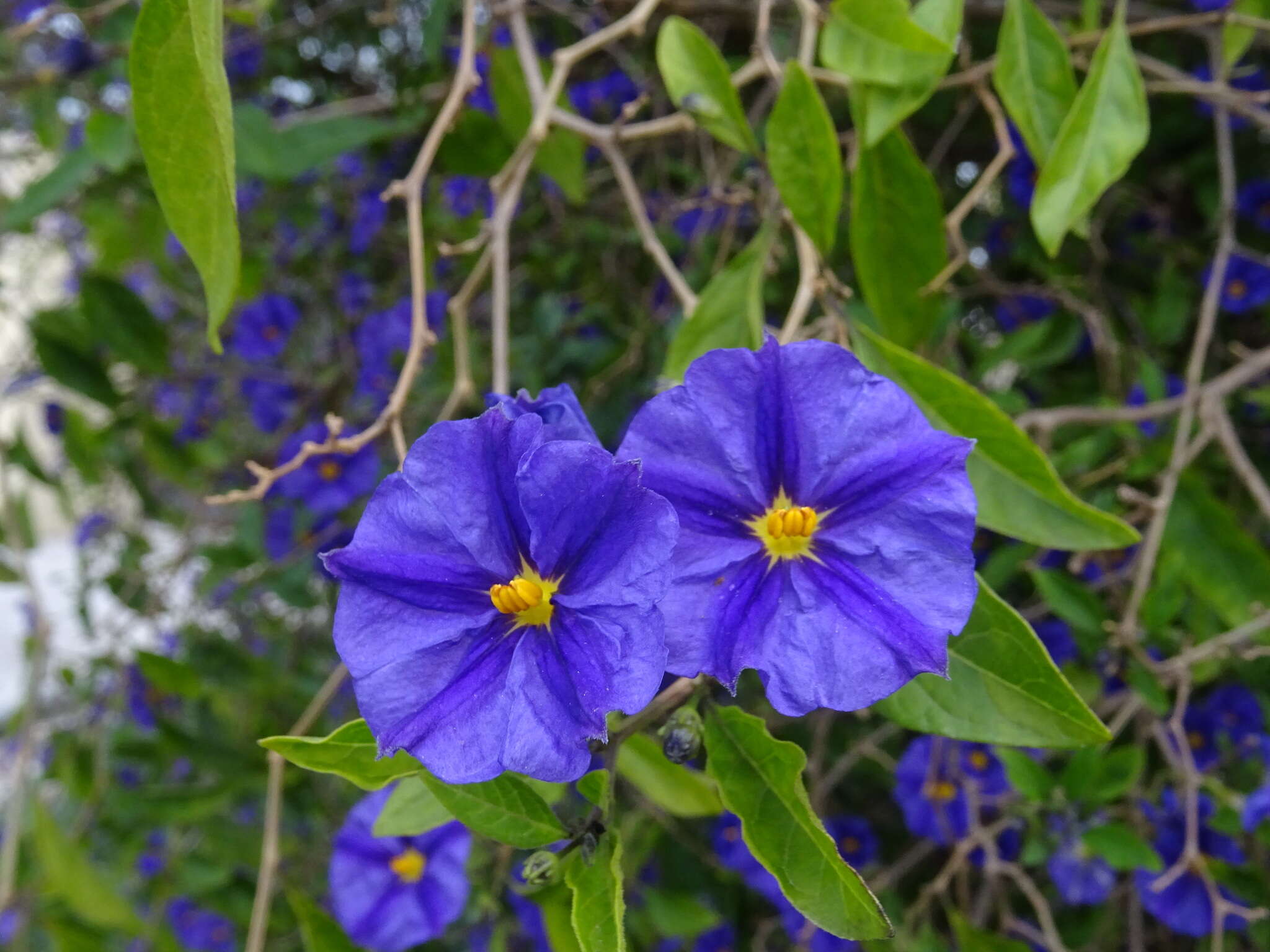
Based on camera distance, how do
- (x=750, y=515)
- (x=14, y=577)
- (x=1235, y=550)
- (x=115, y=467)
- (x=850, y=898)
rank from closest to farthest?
(x=850, y=898)
(x=750, y=515)
(x=1235, y=550)
(x=14, y=577)
(x=115, y=467)

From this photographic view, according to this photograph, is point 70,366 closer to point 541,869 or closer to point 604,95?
point 604,95

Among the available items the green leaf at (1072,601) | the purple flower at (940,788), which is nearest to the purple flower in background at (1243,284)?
the green leaf at (1072,601)

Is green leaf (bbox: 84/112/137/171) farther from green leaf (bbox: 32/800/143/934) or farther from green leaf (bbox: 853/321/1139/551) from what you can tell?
green leaf (bbox: 853/321/1139/551)

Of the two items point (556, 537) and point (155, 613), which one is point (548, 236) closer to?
point (155, 613)

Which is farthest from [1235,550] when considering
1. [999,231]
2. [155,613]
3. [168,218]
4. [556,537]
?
[155,613]

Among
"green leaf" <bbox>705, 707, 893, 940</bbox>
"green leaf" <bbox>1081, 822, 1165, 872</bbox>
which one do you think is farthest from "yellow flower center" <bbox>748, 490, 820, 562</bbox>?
"green leaf" <bbox>1081, 822, 1165, 872</bbox>

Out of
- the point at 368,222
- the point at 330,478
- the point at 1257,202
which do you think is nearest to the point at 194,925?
the point at 330,478
